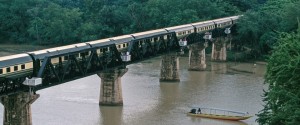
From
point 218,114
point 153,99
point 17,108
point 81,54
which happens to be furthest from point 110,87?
point 17,108

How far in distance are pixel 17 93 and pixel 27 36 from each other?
75279mm

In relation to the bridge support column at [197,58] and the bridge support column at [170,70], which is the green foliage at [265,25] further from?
the bridge support column at [170,70]

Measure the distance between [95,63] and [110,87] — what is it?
5.21 metres

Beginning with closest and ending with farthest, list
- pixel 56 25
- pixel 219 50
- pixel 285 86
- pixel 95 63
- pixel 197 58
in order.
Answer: pixel 285 86 < pixel 95 63 < pixel 197 58 < pixel 219 50 < pixel 56 25

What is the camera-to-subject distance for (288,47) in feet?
119

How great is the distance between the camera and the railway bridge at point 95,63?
39625 mm

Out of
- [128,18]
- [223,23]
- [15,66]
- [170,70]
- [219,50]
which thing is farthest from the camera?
[128,18]

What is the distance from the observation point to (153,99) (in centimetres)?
5797

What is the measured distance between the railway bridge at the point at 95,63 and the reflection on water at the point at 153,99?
2.09 m

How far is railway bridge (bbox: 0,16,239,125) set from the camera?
130ft

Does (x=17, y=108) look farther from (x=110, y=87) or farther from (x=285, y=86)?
(x=285, y=86)

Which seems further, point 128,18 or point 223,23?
point 128,18

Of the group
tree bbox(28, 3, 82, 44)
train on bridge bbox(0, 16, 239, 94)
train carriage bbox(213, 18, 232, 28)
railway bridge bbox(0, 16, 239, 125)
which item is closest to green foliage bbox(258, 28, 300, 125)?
railway bridge bbox(0, 16, 239, 125)

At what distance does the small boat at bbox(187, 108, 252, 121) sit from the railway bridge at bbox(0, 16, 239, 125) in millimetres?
7529
